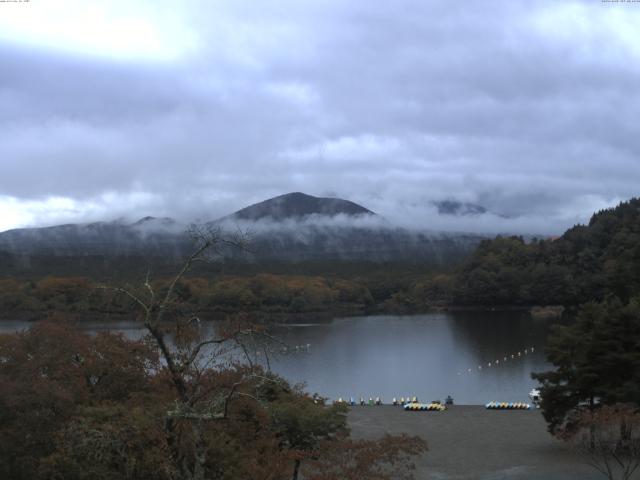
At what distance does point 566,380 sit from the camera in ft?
59.6

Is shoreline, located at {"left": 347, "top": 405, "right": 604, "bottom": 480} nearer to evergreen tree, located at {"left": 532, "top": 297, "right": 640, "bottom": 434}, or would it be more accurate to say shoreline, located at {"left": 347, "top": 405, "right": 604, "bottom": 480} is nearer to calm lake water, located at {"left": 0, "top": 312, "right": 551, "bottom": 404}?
evergreen tree, located at {"left": 532, "top": 297, "right": 640, "bottom": 434}

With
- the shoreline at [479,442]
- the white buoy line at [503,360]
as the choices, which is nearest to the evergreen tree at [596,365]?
the shoreline at [479,442]

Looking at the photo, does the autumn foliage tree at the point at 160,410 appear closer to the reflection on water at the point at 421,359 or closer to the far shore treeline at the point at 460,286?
the reflection on water at the point at 421,359

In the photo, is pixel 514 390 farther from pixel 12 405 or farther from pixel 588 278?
pixel 588 278

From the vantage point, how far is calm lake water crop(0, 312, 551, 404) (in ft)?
106

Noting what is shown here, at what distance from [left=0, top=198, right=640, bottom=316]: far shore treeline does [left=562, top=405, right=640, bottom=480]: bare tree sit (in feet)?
176

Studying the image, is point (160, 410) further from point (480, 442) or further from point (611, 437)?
point (480, 442)

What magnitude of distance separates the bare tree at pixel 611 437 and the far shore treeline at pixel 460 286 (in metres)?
53.8

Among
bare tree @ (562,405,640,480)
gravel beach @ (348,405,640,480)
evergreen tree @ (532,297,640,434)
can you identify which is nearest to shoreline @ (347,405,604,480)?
gravel beach @ (348,405,640,480)

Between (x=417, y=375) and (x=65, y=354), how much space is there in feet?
82.3

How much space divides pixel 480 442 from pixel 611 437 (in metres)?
4.37

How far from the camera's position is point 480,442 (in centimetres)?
1973

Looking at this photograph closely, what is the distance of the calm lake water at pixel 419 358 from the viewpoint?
3231cm

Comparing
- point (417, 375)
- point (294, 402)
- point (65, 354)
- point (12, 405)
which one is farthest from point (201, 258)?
point (417, 375)
